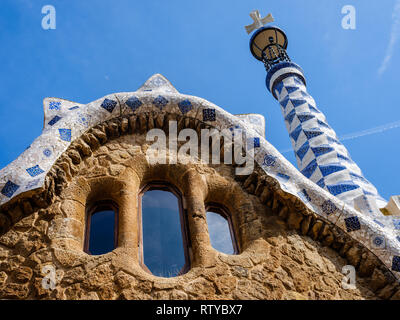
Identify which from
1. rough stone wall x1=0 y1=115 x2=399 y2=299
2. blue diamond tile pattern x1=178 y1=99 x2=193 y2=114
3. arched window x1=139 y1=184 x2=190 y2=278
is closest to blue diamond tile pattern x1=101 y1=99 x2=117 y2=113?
rough stone wall x1=0 y1=115 x2=399 y2=299

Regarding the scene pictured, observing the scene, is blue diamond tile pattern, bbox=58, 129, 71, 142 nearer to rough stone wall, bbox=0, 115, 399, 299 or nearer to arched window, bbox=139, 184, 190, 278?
rough stone wall, bbox=0, 115, 399, 299

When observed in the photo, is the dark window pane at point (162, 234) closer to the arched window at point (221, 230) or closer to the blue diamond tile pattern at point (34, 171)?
the arched window at point (221, 230)

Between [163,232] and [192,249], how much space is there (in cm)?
33

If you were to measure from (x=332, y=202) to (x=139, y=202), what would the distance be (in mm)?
1596

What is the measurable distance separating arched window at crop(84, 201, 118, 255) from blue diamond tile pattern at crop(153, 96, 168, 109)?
1105 mm

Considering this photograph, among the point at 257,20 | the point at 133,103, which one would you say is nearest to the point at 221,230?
the point at 133,103

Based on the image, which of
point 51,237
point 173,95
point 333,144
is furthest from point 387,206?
point 51,237

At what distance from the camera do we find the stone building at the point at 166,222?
2.79m

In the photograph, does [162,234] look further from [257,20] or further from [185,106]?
[257,20]

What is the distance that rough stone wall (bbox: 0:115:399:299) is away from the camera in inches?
108

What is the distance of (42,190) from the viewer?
3.05 m

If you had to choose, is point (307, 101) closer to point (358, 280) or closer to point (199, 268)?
point (358, 280)
